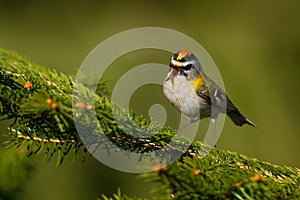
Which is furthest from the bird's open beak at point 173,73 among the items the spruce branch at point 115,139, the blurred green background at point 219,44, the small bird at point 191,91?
the blurred green background at point 219,44

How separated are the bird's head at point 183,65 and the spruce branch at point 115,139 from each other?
0.66 m

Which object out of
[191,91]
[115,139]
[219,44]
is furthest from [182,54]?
[219,44]

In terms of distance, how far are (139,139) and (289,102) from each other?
2.97 m

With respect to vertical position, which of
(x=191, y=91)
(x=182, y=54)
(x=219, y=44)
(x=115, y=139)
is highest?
(x=219, y=44)

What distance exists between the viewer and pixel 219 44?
12.6 ft

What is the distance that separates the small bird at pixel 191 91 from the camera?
5.86ft

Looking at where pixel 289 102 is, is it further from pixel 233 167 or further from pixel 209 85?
pixel 233 167

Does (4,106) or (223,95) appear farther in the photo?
(223,95)

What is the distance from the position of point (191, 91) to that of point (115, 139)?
81cm

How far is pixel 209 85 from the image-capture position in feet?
6.44

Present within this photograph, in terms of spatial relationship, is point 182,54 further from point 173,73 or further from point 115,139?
point 115,139

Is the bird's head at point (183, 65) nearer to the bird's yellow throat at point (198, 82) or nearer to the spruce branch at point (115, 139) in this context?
the bird's yellow throat at point (198, 82)

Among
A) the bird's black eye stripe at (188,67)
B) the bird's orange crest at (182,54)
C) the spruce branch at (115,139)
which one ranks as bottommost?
the spruce branch at (115,139)

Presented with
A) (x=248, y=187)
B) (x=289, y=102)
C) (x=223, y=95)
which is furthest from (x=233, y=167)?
(x=289, y=102)
